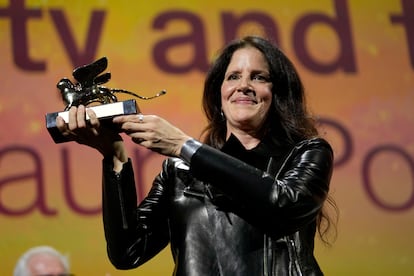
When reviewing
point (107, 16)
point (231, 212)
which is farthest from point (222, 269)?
point (107, 16)

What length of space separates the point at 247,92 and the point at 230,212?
26 cm

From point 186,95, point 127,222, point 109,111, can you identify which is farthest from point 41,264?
point 186,95

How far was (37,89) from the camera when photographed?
2.35m

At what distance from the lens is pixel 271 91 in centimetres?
150

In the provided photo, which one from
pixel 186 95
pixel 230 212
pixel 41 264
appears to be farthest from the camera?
pixel 186 95

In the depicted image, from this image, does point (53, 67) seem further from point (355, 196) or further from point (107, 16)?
point (355, 196)

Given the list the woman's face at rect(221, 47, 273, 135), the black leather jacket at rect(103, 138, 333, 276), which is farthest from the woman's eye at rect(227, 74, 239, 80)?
the black leather jacket at rect(103, 138, 333, 276)

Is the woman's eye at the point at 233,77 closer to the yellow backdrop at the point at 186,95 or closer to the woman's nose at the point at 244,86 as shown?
the woman's nose at the point at 244,86

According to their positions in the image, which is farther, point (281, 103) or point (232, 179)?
point (281, 103)

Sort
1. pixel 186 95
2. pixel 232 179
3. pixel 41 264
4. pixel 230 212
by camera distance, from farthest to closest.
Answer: pixel 186 95 → pixel 41 264 → pixel 230 212 → pixel 232 179

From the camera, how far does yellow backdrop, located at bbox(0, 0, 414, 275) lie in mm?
2285

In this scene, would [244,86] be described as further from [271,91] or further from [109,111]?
[109,111]

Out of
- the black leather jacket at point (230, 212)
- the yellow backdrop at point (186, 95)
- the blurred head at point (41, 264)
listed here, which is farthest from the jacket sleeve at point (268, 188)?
the yellow backdrop at point (186, 95)

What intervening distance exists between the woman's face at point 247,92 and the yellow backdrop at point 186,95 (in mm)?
832
